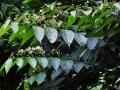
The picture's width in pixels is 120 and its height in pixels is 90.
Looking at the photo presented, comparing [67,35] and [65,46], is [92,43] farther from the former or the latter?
[65,46]

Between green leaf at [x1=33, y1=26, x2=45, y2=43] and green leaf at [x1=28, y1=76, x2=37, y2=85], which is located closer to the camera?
green leaf at [x1=33, y1=26, x2=45, y2=43]

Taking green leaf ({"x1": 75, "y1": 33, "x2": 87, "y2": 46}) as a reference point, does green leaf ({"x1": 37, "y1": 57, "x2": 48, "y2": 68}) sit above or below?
below

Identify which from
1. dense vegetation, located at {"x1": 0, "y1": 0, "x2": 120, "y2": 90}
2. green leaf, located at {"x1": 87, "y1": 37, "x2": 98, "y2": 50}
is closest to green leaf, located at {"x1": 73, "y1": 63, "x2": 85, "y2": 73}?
dense vegetation, located at {"x1": 0, "y1": 0, "x2": 120, "y2": 90}

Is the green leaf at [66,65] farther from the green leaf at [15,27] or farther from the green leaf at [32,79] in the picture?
the green leaf at [15,27]

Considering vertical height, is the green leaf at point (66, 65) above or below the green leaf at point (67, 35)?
below

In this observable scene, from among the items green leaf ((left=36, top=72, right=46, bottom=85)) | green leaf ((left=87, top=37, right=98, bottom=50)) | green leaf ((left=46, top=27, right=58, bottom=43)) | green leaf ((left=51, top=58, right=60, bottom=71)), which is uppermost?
green leaf ((left=46, top=27, right=58, bottom=43))

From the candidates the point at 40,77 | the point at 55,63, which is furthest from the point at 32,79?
the point at 55,63

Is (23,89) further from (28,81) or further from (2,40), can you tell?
(2,40)

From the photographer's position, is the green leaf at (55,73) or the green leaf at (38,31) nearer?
the green leaf at (38,31)

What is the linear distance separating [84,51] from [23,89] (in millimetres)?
415

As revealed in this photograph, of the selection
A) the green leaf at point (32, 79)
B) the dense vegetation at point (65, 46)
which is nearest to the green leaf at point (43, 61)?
the dense vegetation at point (65, 46)

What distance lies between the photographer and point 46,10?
1.94 meters

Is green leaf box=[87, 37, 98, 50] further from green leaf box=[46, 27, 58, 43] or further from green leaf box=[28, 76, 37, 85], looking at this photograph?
green leaf box=[28, 76, 37, 85]

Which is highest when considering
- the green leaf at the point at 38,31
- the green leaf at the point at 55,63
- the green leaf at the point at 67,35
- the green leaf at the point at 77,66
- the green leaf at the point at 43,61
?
the green leaf at the point at 38,31
